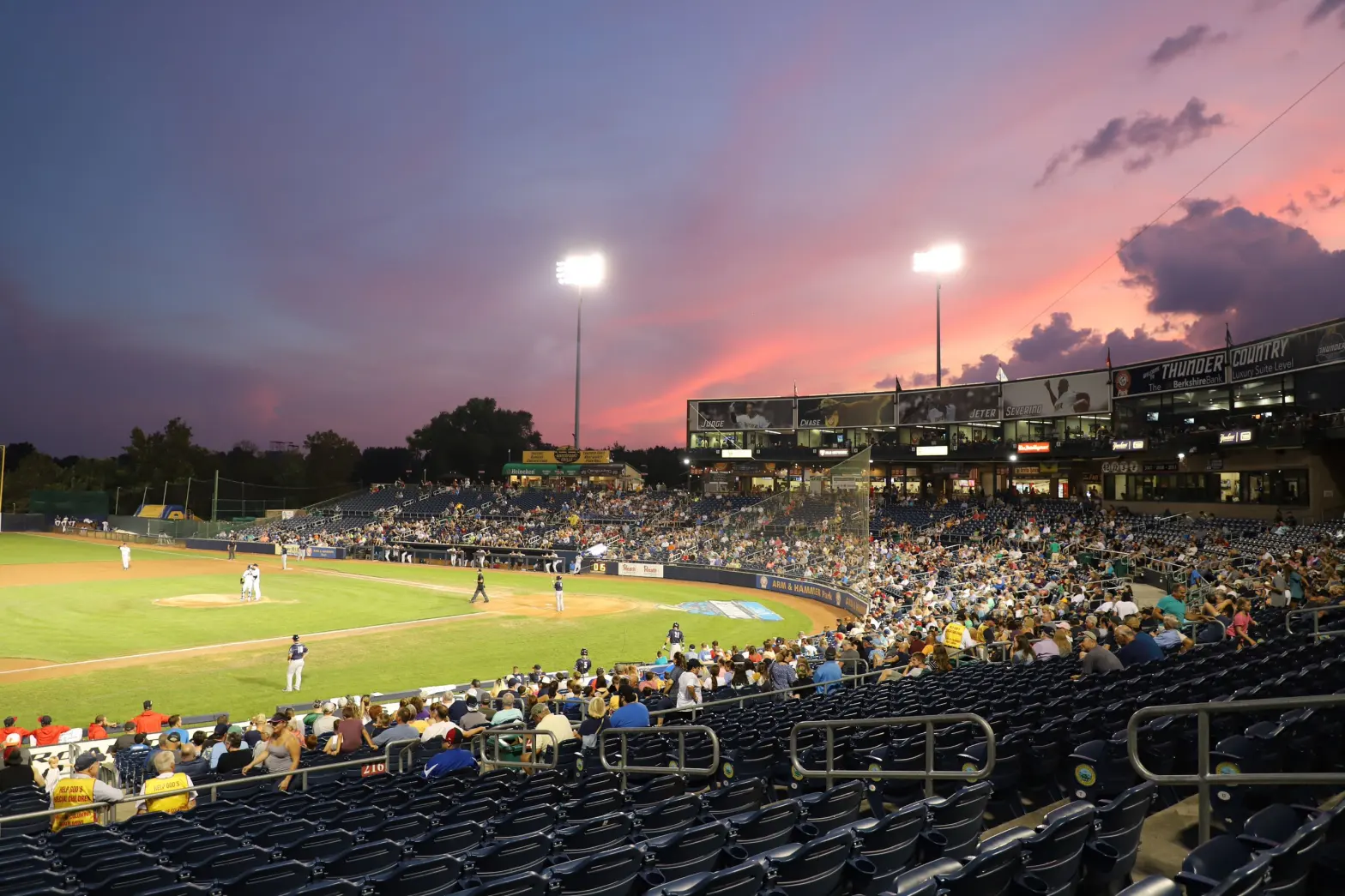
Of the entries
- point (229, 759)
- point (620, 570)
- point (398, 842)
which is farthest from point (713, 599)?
point (398, 842)

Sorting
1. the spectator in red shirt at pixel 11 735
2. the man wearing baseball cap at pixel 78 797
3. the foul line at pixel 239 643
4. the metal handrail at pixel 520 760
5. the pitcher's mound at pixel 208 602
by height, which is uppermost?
the metal handrail at pixel 520 760

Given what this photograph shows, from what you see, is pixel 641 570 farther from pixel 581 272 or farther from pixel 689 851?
pixel 689 851

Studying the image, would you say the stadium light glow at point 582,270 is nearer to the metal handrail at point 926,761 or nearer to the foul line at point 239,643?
the foul line at point 239,643

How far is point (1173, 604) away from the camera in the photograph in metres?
15.9

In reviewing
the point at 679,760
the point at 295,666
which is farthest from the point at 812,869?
the point at 295,666

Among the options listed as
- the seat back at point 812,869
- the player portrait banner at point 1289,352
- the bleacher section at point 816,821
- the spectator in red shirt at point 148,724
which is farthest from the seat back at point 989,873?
the player portrait banner at point 1289,352

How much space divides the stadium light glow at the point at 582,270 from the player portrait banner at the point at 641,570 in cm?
2345

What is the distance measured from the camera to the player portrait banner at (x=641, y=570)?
162 feet

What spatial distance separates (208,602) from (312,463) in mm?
90793

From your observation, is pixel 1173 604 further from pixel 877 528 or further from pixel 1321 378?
pixel 877 528

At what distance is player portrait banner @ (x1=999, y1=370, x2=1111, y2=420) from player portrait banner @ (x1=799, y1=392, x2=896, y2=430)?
863 centimetres

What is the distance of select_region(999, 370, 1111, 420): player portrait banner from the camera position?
161 ft

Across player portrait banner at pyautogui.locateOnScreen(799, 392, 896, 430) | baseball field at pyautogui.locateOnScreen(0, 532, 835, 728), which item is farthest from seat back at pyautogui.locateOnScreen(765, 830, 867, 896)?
player portrait banner at pyautogui.locateOnScreen(799, 392, 896, 430)

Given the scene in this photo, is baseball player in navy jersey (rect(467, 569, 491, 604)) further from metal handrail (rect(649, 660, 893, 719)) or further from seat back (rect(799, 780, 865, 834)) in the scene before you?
seat back (rect(799, 780, 865, 834))
